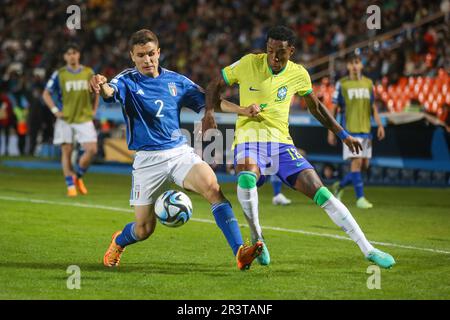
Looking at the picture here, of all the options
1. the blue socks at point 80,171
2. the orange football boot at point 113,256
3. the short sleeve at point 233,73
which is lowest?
the orange football boot at point 113,256

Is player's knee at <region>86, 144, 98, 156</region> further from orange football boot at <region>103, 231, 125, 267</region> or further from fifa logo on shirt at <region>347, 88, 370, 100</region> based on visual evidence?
orange football boot at <region>103, 231, 125, 267</region>

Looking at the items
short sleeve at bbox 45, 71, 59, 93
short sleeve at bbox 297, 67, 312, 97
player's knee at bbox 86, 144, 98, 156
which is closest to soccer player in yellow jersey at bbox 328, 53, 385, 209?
player's knee at bbox 86, 144, 98, 156

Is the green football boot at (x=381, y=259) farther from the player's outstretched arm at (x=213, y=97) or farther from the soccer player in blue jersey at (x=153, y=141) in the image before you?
the player's outstretched arm at (x=213, y=97)

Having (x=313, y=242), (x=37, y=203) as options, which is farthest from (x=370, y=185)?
(x=313, y=242)

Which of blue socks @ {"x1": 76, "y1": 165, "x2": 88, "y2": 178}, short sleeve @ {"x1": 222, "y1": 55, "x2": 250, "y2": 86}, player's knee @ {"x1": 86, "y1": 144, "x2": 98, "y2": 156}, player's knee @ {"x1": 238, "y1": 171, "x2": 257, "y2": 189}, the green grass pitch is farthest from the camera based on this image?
blue socks @ {"x1": 76, "y1": 165, "x2": 88, "y2": 178}

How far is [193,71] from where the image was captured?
94.9 ft

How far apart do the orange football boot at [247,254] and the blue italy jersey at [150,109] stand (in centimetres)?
119

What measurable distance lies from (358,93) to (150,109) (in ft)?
23.1

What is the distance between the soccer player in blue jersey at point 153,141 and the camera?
323 inches

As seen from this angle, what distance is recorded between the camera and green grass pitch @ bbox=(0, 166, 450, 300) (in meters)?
7.30

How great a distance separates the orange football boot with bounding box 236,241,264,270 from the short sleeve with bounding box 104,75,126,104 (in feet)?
5.56

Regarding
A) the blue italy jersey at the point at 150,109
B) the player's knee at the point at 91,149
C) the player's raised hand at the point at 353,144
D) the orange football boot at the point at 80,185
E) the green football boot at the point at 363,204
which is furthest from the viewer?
the orange football boot at the point at 80,185

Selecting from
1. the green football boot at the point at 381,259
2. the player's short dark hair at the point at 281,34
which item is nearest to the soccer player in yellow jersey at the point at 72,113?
the player's short dark hair at the point at 281,34
